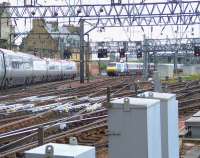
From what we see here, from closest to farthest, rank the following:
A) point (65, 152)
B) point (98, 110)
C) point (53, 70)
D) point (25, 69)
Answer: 1. point (65, 152)
2. point (98, 110)
3. point (25, 69)
4. point (53, 70)

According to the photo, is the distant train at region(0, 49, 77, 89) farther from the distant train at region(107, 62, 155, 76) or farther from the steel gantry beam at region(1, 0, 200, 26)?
the distant train at region(107, 62, 155, 76)

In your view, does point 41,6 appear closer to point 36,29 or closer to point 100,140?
point 100,140

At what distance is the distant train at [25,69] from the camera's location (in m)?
31.6

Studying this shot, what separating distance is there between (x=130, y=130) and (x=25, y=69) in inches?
1266

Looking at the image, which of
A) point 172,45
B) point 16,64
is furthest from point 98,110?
point 172,45

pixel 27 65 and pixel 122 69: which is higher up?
pixel 27 65

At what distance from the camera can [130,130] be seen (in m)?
Result: 5.56

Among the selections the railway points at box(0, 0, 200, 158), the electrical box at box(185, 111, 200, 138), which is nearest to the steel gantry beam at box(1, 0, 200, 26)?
the railway points at box(0, 0, 200, 158)

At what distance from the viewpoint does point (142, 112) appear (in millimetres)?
5594

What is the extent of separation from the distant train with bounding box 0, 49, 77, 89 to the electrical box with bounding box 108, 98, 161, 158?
82.8 ft

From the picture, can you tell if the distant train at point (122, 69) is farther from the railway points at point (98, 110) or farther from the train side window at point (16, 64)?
the train side window at point (16, 64)

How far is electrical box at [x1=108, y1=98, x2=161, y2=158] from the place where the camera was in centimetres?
551

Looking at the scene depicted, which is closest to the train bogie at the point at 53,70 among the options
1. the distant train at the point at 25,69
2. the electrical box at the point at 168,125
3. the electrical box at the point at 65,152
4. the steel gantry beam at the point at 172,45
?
the distant train at the point at 25,69

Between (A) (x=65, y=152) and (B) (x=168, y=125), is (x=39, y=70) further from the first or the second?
(A) (x=65, y=152)
